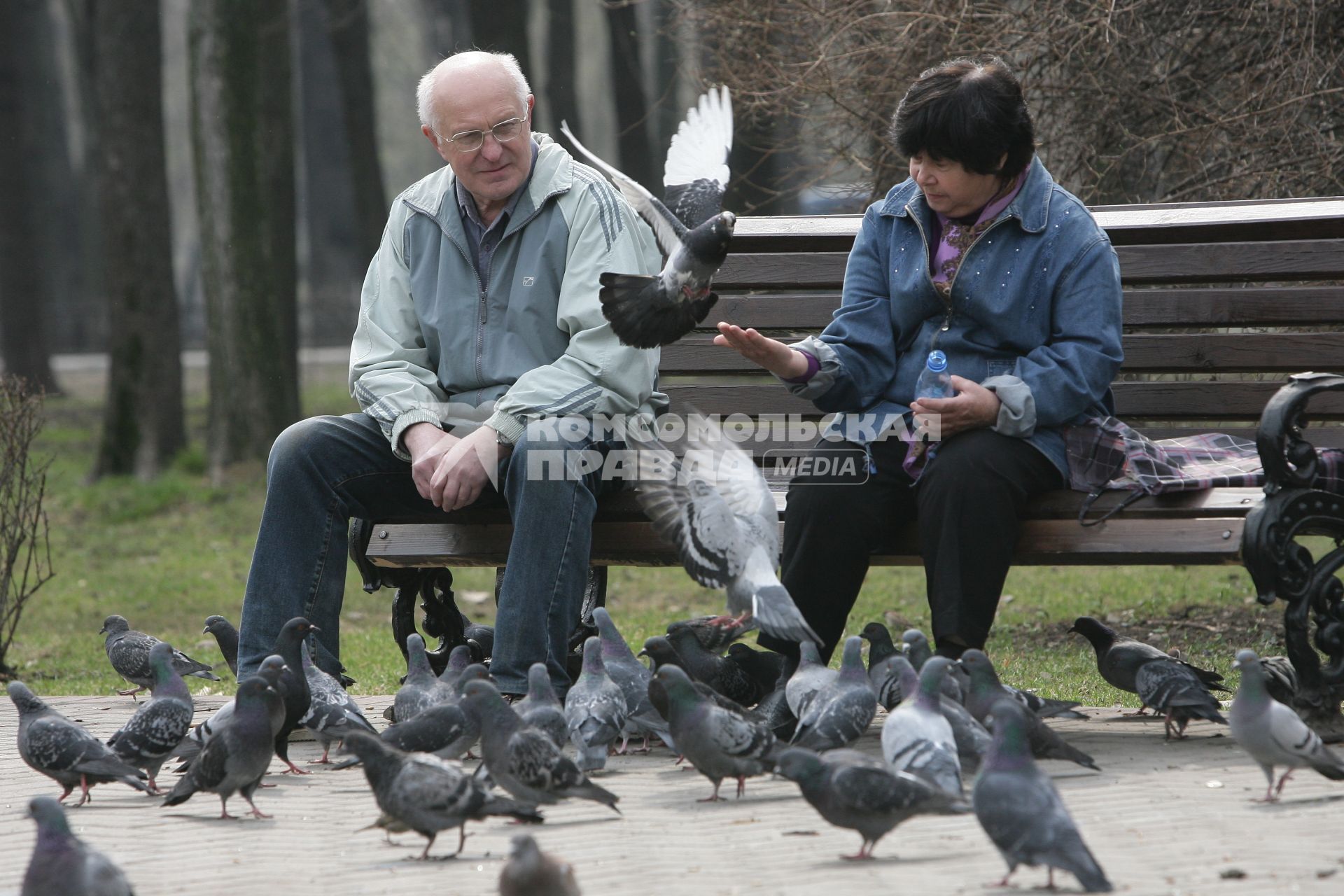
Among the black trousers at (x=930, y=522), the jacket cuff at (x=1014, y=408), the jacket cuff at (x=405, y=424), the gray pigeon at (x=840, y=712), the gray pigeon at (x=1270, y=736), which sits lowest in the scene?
the gray pigeon at (x=840, y=712)

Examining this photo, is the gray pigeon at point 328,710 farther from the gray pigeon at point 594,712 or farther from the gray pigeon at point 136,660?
the gray pigeon at point 136,660

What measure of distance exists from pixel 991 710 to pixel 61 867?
2.31 metres

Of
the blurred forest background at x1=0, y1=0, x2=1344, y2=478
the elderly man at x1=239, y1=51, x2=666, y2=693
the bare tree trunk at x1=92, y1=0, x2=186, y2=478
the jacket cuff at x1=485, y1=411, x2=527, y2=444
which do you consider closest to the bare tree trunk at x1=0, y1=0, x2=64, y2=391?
the blurred forest background at x1=0, y1=0, x2=1344, y2=478

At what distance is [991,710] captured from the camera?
162 inches

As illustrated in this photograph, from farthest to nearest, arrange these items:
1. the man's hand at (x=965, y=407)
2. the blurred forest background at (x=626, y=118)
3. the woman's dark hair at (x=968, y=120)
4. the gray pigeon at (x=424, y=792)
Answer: the blurred forest background at (x=626, y=118)
the woman's dark hair at (x=968, y=120)
the man's hand at (x=965, y=407)
the gray pigeon at (x=424, y=792)

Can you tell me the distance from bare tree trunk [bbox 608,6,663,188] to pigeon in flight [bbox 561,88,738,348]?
11384 mm

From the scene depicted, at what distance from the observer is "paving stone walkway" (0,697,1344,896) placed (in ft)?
10.8

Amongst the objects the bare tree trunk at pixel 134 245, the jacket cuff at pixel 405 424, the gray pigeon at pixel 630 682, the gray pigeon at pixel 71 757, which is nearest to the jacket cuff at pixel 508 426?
the jacket cuff at pixel 405 424

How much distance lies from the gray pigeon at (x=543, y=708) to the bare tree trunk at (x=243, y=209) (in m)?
9.44

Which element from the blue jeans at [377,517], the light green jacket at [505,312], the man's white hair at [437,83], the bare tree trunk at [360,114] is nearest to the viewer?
the blue jeans at [377,517]

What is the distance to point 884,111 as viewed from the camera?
27.1 feet

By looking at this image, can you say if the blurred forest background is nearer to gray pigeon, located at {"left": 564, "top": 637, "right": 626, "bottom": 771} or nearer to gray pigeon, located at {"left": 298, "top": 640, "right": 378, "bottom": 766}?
gray pigeon, located at {"left": 298, "top": 640, "right": 378, "bottom": 766}

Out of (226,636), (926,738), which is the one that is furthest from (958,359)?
(226,636)

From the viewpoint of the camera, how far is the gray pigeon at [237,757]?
4.04 m
